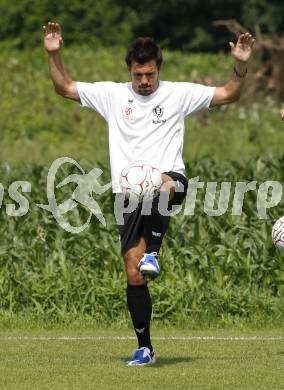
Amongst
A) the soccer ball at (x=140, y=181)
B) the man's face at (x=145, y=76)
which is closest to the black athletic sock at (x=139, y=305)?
the soccer ball at (x=140, y=181)

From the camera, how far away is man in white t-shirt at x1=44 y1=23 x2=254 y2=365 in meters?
10.2

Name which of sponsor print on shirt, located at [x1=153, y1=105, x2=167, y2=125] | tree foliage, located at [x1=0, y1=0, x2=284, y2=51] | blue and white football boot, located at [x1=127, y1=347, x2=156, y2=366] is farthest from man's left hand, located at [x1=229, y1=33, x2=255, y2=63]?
tree foliage, located at [x1=0, y1=0, x2=284, y2=51]

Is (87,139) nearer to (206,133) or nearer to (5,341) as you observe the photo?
(206,133)

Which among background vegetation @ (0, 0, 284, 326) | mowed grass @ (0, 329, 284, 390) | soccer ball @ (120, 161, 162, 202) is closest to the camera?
mowed grass @ (0, 329, 284, 390)

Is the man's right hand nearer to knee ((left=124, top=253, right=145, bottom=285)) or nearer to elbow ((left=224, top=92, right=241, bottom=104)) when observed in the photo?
elbow ((left=224, top=92, right=241, bottom=104))

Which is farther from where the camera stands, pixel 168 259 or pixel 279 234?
pixel 168 259

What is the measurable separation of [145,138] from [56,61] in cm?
94

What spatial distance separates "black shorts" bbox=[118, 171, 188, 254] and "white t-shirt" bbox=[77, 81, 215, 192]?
0.15m

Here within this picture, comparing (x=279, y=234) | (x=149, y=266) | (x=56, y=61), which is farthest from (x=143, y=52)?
(x=279, y=234)

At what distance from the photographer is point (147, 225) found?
33.7ft

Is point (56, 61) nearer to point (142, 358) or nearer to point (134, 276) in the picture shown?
point (134, 276)

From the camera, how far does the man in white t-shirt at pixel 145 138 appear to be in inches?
403

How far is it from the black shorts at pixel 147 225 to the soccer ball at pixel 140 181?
0.59 feet

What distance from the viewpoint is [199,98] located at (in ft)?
34.6
